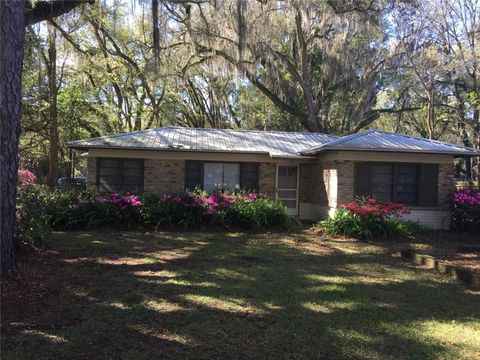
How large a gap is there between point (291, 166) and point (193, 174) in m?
3.76

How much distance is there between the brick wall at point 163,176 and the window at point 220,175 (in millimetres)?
254

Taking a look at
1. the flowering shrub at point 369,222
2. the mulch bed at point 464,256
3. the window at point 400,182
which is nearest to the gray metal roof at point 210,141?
Result: the window at point 400,182

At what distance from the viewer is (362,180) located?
45.6 feet

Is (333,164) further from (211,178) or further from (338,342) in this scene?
(338,342)

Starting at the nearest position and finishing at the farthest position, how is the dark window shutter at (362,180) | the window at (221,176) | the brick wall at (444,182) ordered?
the dark window shutter at (362,180), the brick wall at (444,182), the window at (221,176)

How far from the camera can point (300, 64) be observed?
24.1 metres

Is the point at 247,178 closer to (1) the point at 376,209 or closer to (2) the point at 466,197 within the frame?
(1) the point at 376,209

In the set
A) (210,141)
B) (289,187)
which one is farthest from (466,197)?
(210,141)

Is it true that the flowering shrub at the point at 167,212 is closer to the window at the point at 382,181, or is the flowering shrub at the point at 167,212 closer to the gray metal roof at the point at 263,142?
the gray metal roof at the point at 263,142

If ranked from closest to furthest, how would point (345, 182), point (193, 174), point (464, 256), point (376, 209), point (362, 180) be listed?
point (464, 256), point (376, 209), point (345, 182), point (362, 180), point (193, 174)

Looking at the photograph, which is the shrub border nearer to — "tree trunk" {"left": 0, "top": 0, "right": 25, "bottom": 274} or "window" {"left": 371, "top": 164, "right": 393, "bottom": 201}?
"window" {"left": 371, "top": 164, "right": 393, "bottom": 201}

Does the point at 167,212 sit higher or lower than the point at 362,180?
lower

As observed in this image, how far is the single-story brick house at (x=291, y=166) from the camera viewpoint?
45.4ft

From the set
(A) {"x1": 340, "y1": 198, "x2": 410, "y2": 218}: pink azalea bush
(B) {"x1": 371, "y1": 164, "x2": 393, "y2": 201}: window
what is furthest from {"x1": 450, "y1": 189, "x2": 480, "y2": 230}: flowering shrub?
(A) {"x1": 340, "y1": 198, "x2": 410, "y2": 218}: pink azalea bush
